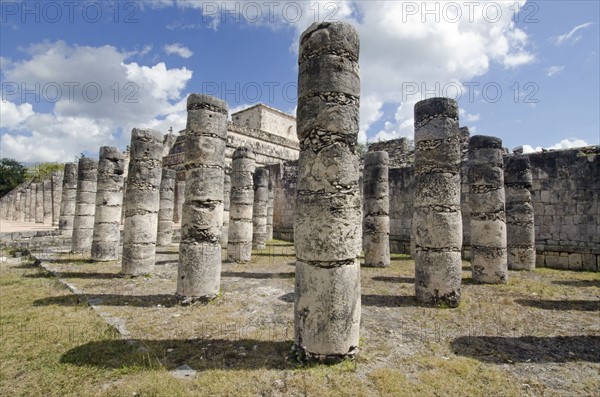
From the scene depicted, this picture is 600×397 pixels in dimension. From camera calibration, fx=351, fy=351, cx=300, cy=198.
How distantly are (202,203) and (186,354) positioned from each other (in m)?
3.44

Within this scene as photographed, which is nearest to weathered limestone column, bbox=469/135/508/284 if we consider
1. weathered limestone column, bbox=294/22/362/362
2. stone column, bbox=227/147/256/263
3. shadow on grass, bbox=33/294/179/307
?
weathered limestone column, bbox=294/22/362/362

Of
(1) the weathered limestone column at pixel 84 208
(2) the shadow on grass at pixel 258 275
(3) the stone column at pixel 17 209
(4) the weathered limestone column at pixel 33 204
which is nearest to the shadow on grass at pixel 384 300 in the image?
(2) the shadow on grass at pixel 258 275

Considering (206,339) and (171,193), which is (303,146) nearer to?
(206,339)

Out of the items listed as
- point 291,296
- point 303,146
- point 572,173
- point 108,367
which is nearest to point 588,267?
point 572,173

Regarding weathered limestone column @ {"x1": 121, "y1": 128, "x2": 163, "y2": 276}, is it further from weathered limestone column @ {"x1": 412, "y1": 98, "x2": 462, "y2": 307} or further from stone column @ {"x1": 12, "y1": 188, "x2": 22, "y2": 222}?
stone column @ {"x1": 12, "y1": 188, "x2": 22, "y2": 222}

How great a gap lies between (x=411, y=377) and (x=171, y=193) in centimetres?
1501

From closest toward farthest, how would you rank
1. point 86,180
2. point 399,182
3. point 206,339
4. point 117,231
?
point 206,339, point 117,231, point 86,180, point 399,182

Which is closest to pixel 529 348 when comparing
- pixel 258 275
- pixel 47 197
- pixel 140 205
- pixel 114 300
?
pixel 258 275

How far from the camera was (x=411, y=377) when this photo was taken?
13.0 ft

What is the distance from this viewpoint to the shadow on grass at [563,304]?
22.6 ft

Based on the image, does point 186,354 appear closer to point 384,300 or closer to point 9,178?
point 384,300

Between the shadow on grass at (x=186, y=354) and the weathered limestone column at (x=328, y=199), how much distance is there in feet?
1.61

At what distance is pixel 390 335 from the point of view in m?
5.23

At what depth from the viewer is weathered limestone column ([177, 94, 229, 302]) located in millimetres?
7035
